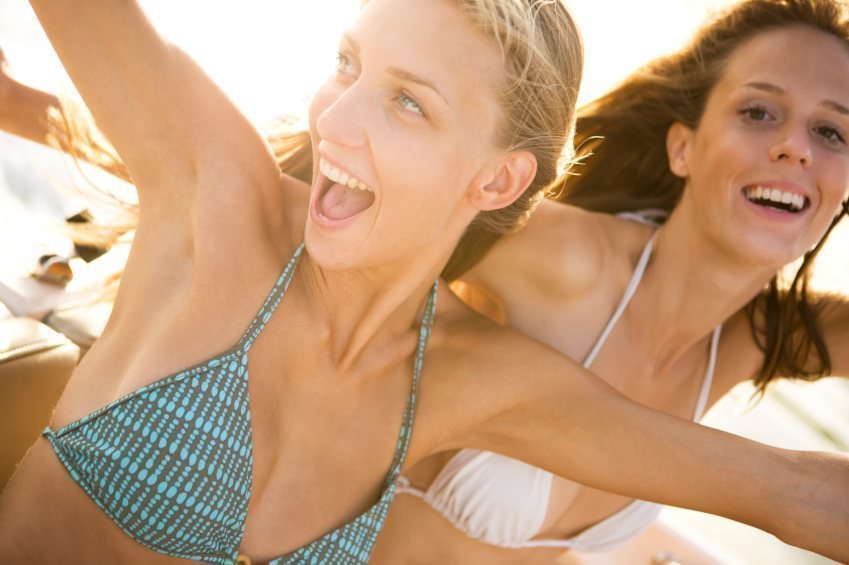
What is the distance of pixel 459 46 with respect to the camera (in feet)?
4.74

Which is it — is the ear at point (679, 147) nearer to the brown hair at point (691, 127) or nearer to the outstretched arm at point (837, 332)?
the brown hair at point (691, 127)

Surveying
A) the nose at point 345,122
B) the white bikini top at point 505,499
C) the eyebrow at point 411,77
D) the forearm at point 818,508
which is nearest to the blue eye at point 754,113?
the white bikini top at point 505,499

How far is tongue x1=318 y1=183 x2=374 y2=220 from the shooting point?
1.52 meters

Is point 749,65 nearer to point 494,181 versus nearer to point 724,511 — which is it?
point 494,181

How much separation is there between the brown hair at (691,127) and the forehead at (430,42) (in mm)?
692

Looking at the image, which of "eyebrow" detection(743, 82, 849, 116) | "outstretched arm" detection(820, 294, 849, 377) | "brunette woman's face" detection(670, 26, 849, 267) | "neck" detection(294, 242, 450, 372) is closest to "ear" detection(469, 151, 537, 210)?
"neck" detection(294, 242, 450, 372)

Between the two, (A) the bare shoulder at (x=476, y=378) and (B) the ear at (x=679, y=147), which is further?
(B) the ear at (x=679, y=147)

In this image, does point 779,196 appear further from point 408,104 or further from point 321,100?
point 321,100

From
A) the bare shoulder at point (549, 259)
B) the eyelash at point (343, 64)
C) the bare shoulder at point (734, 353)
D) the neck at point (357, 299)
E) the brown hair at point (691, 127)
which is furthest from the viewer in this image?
the bare shoulder at point (734, 353)

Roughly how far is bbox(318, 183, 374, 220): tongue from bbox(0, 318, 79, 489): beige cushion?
1.80 feet

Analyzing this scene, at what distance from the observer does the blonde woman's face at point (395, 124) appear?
1429 mm

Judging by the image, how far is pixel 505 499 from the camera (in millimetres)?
1969

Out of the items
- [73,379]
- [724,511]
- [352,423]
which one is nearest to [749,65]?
[724,511]

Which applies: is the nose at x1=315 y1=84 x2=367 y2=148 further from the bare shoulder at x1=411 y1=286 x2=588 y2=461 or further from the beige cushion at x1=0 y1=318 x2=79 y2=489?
the beige cushion at x1=0 y1=318 x2=79 y2=489
